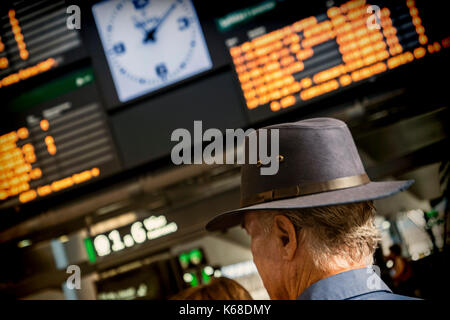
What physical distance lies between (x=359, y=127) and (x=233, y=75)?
0.76m

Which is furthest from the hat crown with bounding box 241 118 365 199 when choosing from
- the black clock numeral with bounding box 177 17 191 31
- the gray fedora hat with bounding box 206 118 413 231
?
the black clock numeral with bounding box 177 17 191 31

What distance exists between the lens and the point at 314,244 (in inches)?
39.1

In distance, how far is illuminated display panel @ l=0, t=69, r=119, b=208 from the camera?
8.00 ft

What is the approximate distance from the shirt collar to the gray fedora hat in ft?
0.61

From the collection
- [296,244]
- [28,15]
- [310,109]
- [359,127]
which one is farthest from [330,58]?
[28,15]

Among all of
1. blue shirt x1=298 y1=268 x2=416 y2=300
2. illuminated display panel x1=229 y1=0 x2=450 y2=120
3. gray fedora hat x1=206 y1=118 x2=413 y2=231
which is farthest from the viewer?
illuminated display panel x1=229 y1=0 x2=450 y2=120

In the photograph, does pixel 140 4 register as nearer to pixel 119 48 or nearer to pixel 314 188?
pixel 119 48

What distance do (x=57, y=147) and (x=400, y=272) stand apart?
2.22 m

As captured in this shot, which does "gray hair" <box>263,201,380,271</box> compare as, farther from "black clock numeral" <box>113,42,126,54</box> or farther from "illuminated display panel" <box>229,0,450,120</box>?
"black clock numeral" <box>113,42,126,54</box>

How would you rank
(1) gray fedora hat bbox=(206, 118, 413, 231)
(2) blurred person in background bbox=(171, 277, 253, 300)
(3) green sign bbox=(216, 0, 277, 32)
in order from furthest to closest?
(3) green sign bbox=(216, 0, 277, 32) → (2) blurred person in background bbox=(171, 277, 253, 300) → (1) gray fedora hat bbox=(206, 118, 413, 231)

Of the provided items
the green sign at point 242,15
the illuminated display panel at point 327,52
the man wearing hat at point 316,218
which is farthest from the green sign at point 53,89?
the man wearing hat at point 316,218
